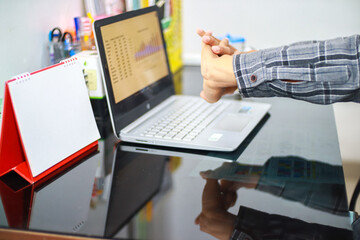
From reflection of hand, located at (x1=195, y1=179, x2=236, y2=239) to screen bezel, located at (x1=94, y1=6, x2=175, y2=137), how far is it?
353mm

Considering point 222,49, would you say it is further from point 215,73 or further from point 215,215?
point 215,215

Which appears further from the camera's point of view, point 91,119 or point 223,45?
point 223,45

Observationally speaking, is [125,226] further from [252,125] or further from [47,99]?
[252,125]

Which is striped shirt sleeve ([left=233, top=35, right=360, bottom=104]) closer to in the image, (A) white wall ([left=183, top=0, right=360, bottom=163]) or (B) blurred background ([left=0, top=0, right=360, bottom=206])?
(B) blurred background ([left=0, top=0, right=360, bottom=206])

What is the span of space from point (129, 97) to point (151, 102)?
128 millimetres

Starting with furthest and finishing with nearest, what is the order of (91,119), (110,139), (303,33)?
1. (303,33)
2. (110,139)
3. (91,119)

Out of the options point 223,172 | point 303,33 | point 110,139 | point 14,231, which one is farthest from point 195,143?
point 303,33

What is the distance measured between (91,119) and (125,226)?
39cm

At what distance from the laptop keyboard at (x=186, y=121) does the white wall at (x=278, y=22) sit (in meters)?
0.71

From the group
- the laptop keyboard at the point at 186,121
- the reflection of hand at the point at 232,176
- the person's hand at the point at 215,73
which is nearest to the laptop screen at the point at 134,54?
the laptop keyboard at the point at 186,121

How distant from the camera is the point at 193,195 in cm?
89

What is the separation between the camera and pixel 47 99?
96 cm

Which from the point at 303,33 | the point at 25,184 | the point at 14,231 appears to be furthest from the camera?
the point at 303,33

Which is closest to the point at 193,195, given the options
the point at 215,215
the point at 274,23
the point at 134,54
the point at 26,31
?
the point at 215,215
